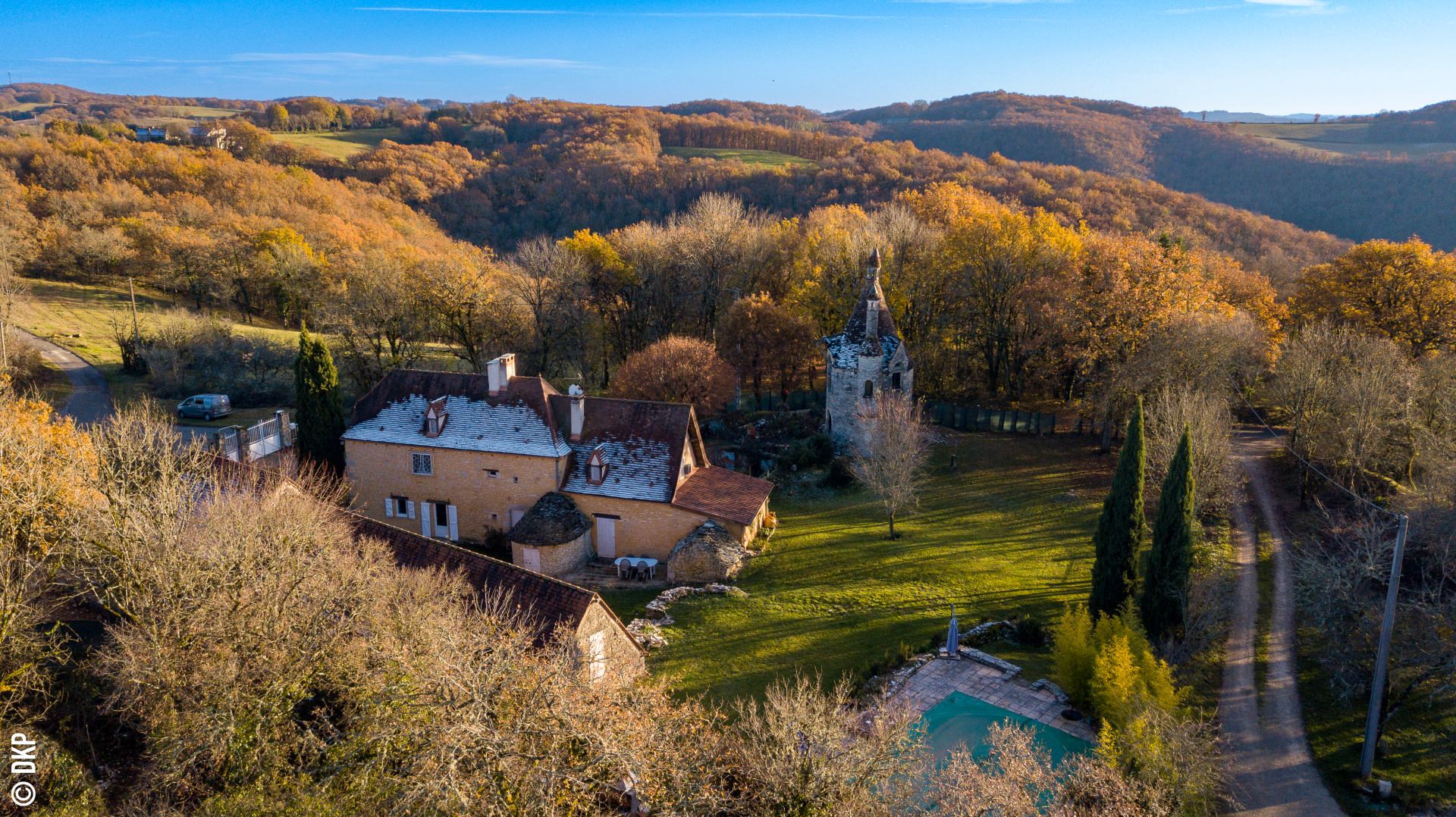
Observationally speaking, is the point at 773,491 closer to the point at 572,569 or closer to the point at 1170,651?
the point at 572,569

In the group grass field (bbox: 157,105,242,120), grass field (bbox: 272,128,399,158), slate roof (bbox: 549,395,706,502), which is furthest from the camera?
grass field (bbox: 157,105,242,120)

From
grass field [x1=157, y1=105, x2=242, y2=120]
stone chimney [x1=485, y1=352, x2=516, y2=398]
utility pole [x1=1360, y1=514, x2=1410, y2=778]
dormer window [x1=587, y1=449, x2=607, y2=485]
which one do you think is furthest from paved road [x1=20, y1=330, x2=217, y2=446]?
grass field [x1=157, y1=105, x2=242, y2=120]

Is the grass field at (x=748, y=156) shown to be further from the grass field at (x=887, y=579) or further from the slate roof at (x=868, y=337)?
the grass field at (x=887, y=579)

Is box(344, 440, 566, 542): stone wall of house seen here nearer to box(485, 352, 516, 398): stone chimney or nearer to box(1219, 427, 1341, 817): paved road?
box(485, 352, 516, 398): stone chimney

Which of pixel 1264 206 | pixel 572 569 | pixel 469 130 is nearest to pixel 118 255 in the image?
pixel 572 569

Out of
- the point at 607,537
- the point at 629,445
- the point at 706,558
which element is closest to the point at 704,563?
the point at 706,558

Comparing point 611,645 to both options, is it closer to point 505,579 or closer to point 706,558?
point 505,579

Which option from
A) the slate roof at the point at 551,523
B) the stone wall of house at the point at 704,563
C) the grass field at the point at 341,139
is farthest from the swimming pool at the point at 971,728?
the grass field at the point at 341,139
